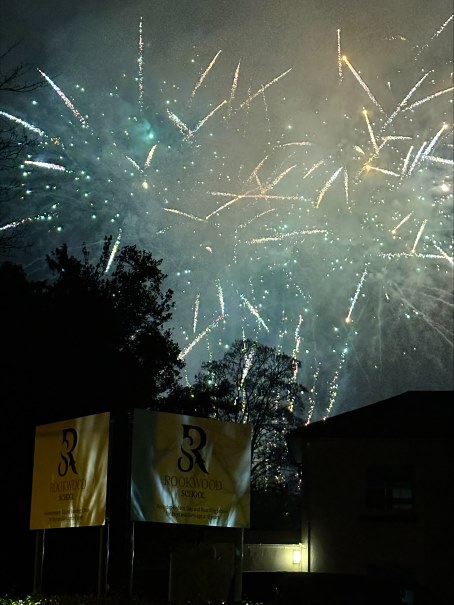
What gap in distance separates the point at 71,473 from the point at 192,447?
1.99 meters

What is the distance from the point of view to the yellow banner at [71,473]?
1316 cm

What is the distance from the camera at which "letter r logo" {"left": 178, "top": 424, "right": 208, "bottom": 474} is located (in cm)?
1290

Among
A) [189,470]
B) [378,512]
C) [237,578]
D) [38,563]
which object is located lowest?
[237,578]

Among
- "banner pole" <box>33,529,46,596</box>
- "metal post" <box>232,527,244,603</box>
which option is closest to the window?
"banner pole" <box>33,529,46,596</box>

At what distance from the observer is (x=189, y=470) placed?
1292 centimetres

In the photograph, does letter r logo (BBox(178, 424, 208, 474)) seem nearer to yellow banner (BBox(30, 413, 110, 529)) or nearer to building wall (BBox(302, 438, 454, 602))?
yellow banner (BBox(30, 413, 110, 529))

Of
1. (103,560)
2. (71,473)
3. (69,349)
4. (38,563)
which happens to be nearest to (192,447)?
(103,560)

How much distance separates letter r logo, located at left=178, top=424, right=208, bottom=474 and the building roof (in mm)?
13897

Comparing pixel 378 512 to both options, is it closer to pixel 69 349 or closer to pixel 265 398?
pixel 69 349

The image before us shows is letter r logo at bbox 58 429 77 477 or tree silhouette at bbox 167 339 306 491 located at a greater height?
tree silhouette at bbox 167 339 306 491

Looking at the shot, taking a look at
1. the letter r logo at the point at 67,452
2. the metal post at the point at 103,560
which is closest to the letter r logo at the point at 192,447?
the metal post at the point at 103,560

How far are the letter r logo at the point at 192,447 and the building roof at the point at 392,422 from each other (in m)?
13.9

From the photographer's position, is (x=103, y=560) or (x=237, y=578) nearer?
(x=237, y=578)

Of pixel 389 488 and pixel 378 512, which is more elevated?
pixel 389 488
